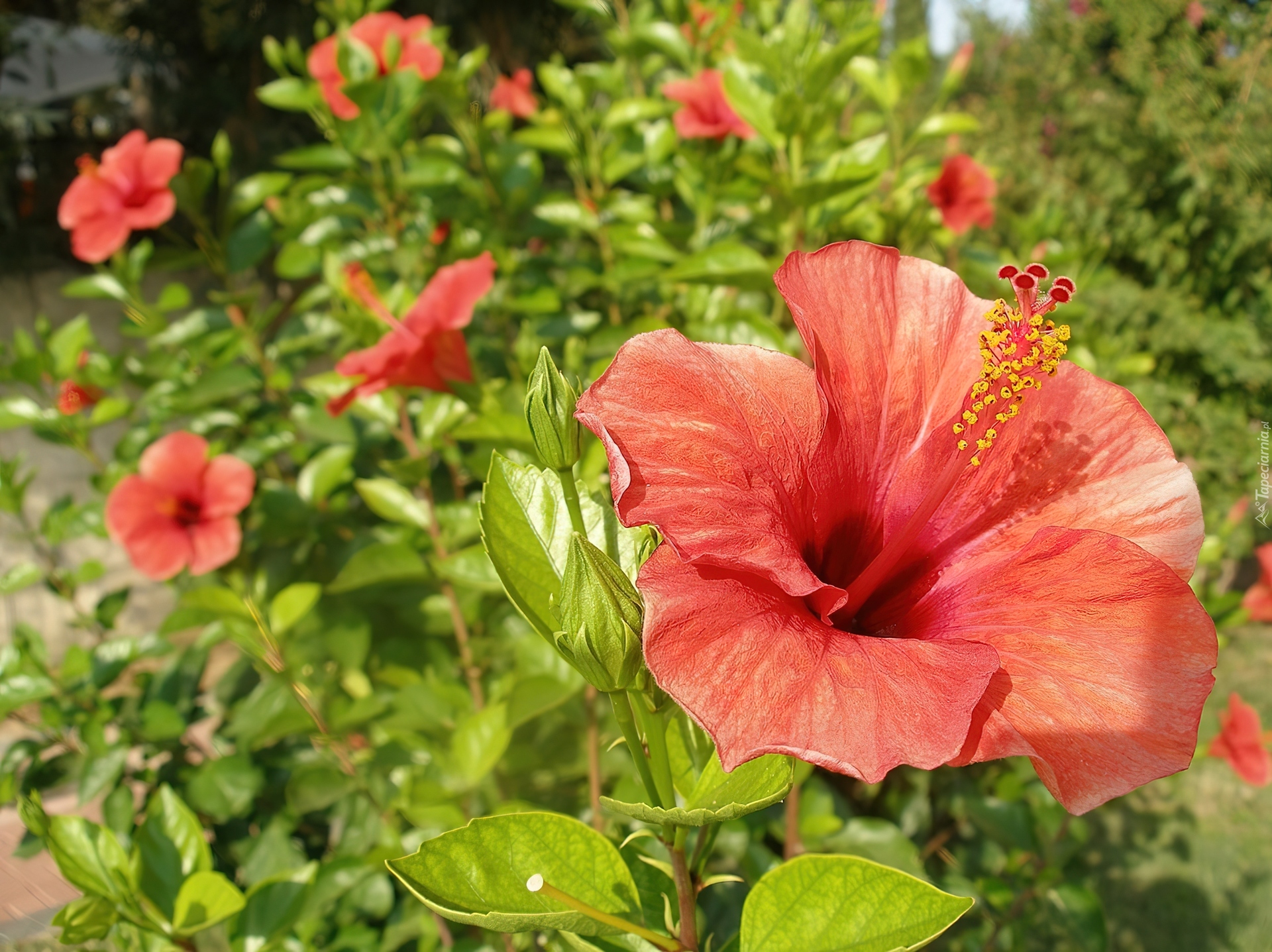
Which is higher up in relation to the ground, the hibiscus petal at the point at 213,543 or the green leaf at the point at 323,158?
the green leaf at the point at 323,158

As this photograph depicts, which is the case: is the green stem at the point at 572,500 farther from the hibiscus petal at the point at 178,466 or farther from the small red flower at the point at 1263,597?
the small red flower at the point at 1263,597

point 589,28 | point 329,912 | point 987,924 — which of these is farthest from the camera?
point 589,28

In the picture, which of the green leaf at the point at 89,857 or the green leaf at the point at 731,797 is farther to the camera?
the green leaf at the point at 89,857

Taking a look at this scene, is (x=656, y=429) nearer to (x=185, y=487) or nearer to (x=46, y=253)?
(x=185, y=487)

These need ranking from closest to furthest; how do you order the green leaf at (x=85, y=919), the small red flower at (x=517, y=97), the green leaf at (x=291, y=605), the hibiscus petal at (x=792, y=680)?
the hibiscus petal at (x=792, y=680) < the green leaf at (x=85, y=919) < the green leaf at (x=291, y=605) < the small red flower at (x=517, y=97)

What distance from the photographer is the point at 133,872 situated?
0.97 metres

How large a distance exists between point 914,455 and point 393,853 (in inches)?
42.2

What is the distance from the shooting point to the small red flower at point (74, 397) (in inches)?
77.2

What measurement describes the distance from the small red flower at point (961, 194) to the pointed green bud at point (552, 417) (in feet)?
5.38

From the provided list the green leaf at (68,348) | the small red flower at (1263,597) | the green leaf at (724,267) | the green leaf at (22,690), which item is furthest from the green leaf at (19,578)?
the small red flower at (1263,597)

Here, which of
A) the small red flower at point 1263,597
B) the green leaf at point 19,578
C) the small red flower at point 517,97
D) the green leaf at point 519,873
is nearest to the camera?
the green leaf at point 519,873

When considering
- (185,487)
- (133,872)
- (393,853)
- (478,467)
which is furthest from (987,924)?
(185,487)

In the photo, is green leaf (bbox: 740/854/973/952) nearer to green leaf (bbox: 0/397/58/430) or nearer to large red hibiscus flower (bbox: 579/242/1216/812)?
large red hibiscus flower (bbox: 579/242/1216/812)

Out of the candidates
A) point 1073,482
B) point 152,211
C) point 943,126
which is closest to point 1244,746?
point 943,126
